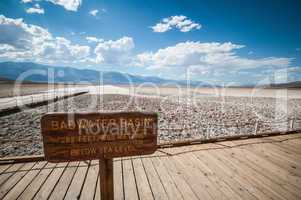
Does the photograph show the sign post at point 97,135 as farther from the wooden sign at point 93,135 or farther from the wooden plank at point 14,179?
the wooden plank at point 14,179

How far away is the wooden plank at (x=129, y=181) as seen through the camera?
118 inches

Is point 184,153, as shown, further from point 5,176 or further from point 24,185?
point 5,176

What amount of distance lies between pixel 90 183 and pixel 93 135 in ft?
5.82

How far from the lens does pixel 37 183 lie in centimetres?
329

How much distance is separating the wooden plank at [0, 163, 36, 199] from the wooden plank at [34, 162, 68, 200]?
58cm

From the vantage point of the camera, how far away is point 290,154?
473cm

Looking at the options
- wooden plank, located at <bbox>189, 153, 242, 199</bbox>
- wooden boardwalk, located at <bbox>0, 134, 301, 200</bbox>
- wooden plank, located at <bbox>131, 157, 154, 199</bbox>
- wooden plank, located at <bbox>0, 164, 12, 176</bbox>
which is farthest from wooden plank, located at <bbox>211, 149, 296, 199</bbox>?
wooden plank, located at <bbox>0, 164, 12, 176</bbox>

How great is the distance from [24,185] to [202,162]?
3.90 meters

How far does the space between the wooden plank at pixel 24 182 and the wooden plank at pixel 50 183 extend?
12.9 inches

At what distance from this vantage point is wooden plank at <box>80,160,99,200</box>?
9.75 feet

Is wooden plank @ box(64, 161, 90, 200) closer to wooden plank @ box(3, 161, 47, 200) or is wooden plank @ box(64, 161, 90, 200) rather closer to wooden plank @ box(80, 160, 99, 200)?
wooden plank @ box(80, 160, 99, 200)

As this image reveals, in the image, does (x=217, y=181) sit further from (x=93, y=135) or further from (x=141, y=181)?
(x=93, y=135)

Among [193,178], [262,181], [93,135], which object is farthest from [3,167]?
[262,181]

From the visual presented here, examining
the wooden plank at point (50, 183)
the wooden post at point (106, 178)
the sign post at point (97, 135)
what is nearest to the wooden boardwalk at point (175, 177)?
the wooden plank at point (50, 183)
